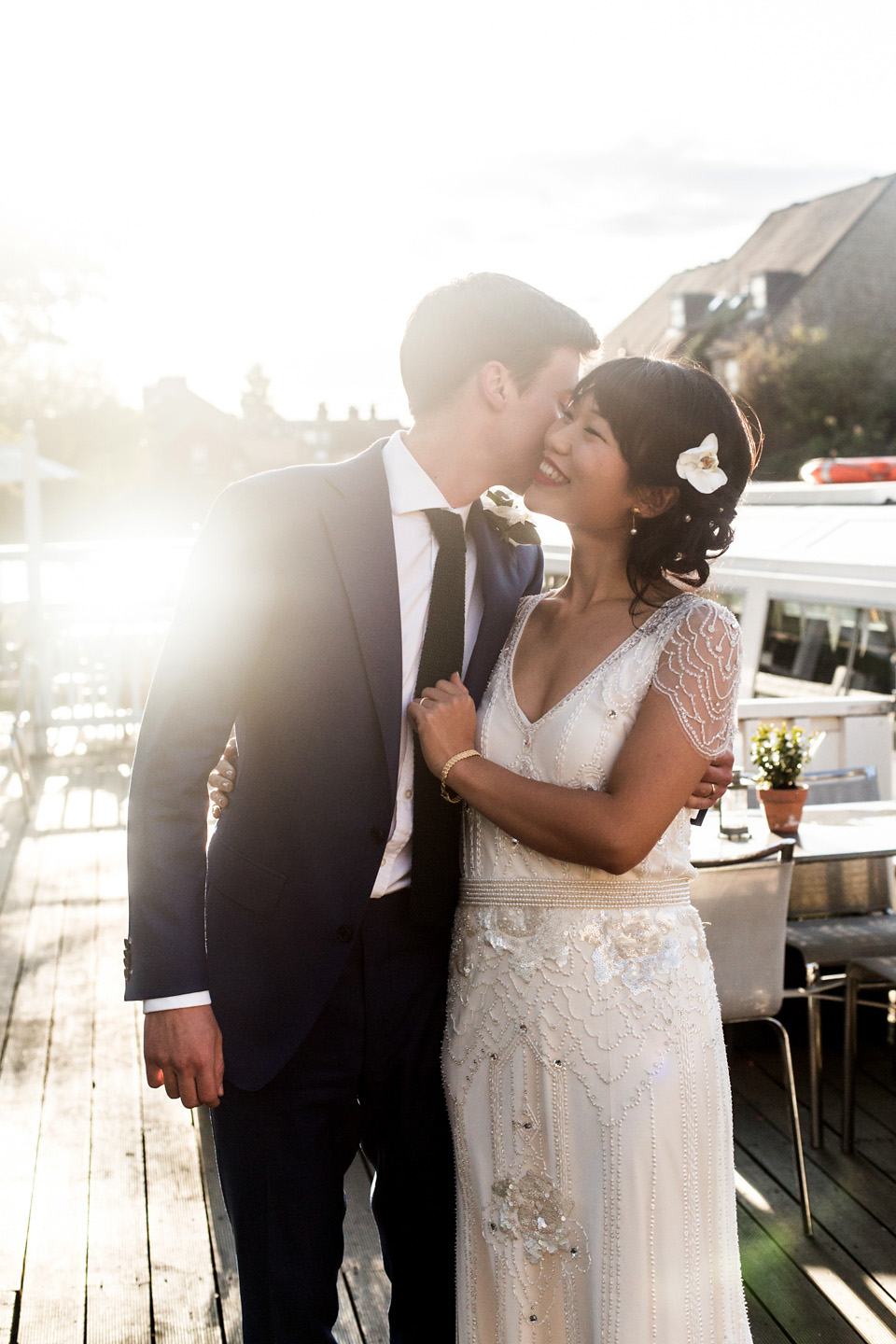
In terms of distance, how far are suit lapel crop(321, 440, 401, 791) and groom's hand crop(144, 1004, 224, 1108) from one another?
0.50 metres

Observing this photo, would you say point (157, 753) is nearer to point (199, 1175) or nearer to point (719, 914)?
point (719, 914)

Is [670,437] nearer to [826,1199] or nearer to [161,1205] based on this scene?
[826,1199]

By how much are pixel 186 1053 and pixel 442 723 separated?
0.68 m

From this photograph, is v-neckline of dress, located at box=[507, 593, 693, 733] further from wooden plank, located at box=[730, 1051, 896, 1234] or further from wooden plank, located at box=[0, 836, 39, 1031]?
wooden plank, located at box=[0, 836, 39, 1031]

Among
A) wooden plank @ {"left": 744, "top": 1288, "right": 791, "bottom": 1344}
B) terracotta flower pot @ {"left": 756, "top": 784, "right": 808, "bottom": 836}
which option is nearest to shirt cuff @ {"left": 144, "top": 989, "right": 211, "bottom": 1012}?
wooden plank @ {"left": 744, "top": 1288, "right": 791, "bottom": 1344}

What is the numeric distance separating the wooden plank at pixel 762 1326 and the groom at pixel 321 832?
4.00 feet

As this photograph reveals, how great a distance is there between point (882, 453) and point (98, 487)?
94.2ft

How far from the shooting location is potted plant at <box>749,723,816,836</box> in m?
4.57

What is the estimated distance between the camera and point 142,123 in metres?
9.95

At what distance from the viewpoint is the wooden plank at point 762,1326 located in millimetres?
3031

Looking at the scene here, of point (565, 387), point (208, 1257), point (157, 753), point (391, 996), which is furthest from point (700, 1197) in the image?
point (208, 1257)

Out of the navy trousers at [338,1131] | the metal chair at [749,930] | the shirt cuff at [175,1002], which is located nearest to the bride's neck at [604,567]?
the navy trousers at [338,1131]

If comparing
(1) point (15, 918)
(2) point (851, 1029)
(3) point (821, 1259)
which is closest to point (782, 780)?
(2) point (851, 1029)

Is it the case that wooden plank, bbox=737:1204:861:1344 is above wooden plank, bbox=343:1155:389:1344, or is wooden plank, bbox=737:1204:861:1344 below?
above
